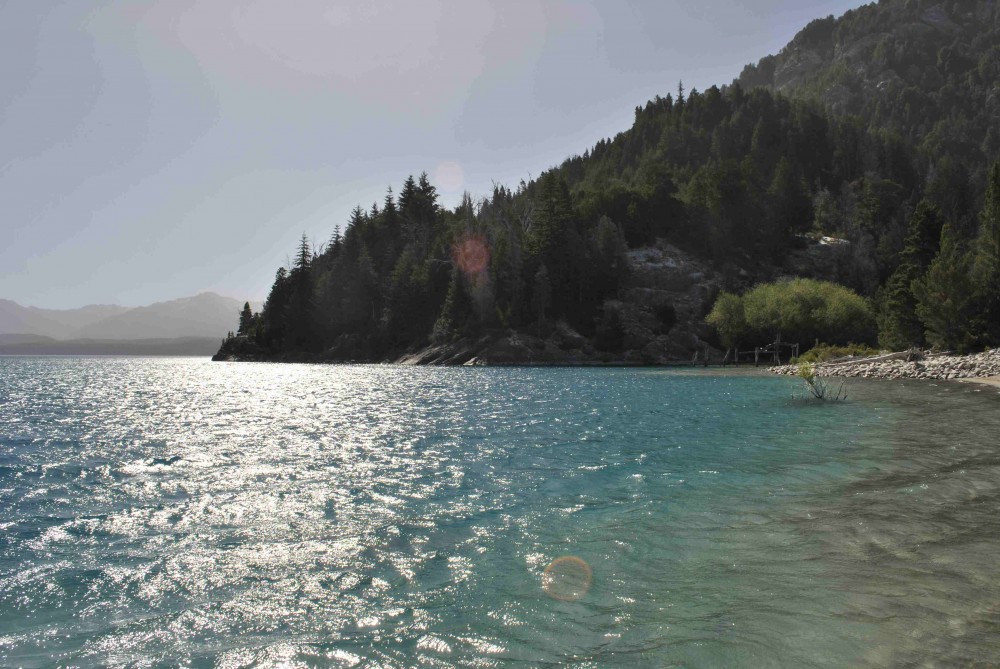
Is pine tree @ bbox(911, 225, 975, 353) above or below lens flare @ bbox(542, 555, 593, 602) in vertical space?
above

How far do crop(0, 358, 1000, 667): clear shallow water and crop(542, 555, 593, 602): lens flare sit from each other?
0.16 meters

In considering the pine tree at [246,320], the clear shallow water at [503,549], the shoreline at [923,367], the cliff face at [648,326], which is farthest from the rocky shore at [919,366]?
the pine tree at [246,320]

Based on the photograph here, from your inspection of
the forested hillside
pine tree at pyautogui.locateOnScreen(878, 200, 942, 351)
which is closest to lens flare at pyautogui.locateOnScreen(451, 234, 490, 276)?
the forested hillside

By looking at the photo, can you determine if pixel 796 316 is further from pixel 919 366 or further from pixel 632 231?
pixel 632 231

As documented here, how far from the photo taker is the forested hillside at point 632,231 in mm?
114688

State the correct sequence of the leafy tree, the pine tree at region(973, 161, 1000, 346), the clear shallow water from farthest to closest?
the leafy tree < the pine tree at region(973, 161, 1000, 346) < the clear shallow water

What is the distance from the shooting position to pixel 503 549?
→ 1007cm

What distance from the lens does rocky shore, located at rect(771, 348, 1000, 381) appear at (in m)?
47.8

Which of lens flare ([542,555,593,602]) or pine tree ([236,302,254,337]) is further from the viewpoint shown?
pine tree ([236,302,254,337])

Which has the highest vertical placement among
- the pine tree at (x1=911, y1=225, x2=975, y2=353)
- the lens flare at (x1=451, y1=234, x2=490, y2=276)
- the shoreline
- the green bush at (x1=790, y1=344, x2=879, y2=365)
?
the lens flare at (x1=451, y1=234, x2=490, y2=276)

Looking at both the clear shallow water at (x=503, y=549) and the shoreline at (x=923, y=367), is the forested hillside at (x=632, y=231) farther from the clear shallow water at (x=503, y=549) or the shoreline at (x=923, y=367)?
the clear shallow water at (x=503, y=549)

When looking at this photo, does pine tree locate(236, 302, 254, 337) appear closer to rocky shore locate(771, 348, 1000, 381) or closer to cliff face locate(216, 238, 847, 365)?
cliff face locate(216, 238, 847, 365)

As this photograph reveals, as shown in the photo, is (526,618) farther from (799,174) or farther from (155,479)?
(799,174)

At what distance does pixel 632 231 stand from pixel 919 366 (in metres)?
83.1
